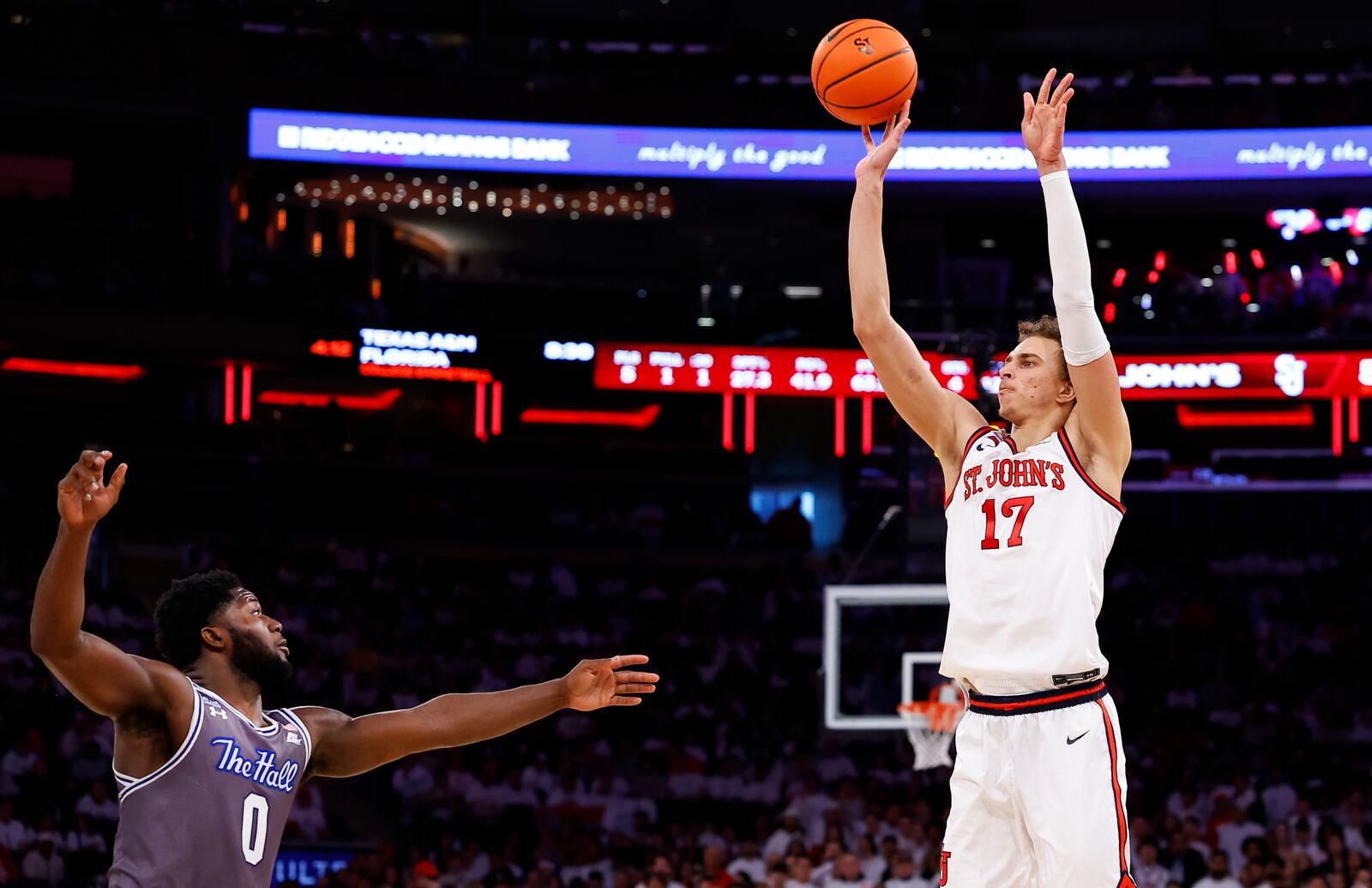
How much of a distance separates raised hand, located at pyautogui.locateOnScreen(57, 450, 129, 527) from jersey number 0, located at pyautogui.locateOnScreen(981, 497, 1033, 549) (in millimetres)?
2276

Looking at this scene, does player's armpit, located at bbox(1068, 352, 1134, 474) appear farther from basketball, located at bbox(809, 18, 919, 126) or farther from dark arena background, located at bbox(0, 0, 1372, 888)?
dark arena background, located at bbox(0, 0, 1372, 888)

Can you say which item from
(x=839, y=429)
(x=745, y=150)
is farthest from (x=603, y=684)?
(x=839, y=429)

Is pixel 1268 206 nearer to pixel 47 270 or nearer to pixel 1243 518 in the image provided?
pixel 1243 518

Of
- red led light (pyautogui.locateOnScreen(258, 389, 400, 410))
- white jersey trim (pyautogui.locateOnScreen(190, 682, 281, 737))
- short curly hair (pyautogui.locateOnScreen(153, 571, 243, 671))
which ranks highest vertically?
red led light (pyautogui.locateOnScreen(258, 389, 400, 410))

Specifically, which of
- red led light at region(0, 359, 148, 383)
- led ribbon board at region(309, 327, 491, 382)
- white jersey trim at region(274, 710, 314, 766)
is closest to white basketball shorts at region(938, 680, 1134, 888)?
white jersey trim at region(274, 710, 314, 766)

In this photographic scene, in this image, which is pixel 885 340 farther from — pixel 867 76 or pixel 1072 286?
pixel 867 76

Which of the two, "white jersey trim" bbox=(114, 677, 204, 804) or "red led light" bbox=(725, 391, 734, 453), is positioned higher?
"red led light" bbox=(725, 391, 734, 453)

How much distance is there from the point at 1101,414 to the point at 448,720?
2.05m

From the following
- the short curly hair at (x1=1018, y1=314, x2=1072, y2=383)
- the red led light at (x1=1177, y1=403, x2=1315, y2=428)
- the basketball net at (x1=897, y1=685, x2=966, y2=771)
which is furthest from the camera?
the red led light at (x1=1177, y1=403, x2=1315, y2=428)

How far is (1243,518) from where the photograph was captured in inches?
1013

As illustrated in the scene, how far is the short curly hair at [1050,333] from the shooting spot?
4.80 meters

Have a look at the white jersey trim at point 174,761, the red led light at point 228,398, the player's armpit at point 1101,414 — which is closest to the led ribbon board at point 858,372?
the red led light at point 228,398

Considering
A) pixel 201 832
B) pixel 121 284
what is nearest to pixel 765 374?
pixel 121 284

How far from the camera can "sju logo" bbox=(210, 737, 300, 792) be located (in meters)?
4.29
